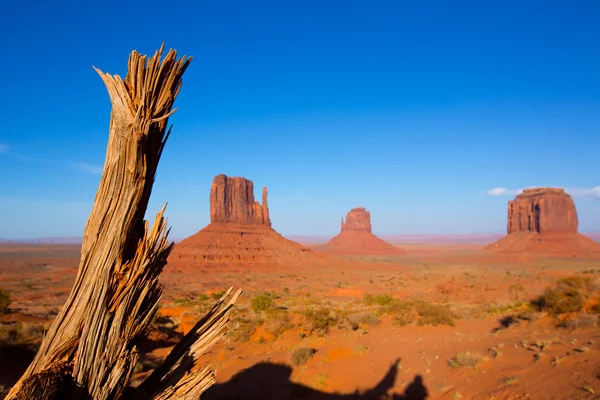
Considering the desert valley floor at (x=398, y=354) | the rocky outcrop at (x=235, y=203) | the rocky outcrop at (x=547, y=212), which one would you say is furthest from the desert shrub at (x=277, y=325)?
the rocky outcrop at (x=547, y=212)

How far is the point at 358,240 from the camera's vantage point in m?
125

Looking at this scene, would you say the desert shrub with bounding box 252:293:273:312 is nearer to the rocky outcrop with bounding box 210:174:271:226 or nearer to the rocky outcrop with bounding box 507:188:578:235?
the rocky outcrop with bounding box 210:174:271:226

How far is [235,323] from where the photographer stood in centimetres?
1588

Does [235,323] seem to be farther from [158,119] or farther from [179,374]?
[158,119]

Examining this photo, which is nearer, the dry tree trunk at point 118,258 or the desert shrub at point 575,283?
the dry tree trunk at point 118,258

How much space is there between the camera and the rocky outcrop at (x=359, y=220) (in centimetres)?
12888

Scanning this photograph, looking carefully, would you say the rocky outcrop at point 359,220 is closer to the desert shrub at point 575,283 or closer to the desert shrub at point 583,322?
the desert shrub at point 575,283

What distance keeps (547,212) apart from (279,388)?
344 ft

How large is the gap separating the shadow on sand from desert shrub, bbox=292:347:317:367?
28 centimetres

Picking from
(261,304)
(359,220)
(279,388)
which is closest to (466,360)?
(279,388)

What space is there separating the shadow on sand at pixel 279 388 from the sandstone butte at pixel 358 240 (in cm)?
10664

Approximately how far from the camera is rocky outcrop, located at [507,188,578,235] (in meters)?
92.4

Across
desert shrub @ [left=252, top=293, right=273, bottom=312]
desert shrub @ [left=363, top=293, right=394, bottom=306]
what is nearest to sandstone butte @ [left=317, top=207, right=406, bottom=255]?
desert shrub @ [left=363, top=293, right=394, bottom=306]

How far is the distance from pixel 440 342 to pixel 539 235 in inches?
3861
